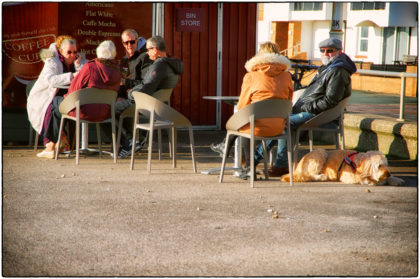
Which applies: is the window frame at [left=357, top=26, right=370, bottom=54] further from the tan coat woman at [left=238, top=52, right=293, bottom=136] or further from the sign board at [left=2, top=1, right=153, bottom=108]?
the tan coat woman at [left=238, top=52, right=293, bottom=136]

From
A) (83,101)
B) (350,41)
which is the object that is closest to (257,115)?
(83,101)

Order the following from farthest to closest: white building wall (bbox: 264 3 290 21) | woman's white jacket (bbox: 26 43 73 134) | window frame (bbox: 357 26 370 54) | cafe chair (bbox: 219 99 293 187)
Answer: white building wall (bbox: 264 3 290 21) < window frame (bbox: 357 26 370 54) < woman's white jacket (bbox: 26 43 73 134) < cafe chair (bbox: 219 99 293 187)

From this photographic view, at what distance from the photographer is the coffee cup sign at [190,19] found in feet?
39.5

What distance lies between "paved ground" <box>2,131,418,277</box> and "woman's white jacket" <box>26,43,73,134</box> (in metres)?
1.16

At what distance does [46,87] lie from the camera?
9375mm

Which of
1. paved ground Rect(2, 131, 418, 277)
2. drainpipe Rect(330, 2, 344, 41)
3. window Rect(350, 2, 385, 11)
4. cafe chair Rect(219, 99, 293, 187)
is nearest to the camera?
paved ground Rect(2, 131, 418, 277)

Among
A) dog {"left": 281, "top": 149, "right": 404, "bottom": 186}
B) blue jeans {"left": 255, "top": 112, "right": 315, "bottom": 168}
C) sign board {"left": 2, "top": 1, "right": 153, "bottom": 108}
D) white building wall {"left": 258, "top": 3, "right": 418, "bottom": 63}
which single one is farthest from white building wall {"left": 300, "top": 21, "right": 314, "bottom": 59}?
dog {"left": 281, "top": 149, "right": 404, "bottom": 186}

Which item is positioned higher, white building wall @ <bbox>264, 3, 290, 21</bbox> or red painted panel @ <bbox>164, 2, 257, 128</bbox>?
white building wall @ <bbox>264, 3, 290, 21</bbox>

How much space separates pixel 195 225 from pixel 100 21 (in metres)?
6.41

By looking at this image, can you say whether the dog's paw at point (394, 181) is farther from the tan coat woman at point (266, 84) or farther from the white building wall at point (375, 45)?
the white building wall at point (375, 45)

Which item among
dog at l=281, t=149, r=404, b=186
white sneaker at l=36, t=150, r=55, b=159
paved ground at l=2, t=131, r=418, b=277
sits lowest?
paved ground at l=2, t=131, r=418, b=277

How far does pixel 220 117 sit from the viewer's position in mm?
12484

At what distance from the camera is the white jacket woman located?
917 cm

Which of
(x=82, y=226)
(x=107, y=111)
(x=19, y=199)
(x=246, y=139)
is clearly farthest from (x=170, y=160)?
(x=82, y=226)
